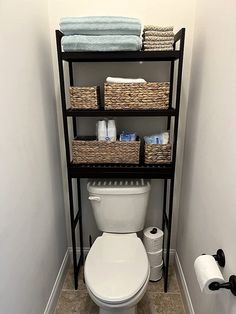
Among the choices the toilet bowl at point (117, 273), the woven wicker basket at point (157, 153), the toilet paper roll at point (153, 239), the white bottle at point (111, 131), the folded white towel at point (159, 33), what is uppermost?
the folded white towel at point (159, 33)

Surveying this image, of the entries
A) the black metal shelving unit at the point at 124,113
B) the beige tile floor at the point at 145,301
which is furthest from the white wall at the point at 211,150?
the beige tile floor at the point at 145,301

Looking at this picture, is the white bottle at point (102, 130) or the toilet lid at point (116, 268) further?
the white bottle at point (102, 130)

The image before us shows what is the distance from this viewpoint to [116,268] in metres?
1.38

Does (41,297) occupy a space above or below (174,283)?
above

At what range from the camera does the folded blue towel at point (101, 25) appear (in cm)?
118

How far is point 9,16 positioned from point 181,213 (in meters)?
1.57

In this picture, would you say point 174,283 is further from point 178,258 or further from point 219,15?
point 219,15

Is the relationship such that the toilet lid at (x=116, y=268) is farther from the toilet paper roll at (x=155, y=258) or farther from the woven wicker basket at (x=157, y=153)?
the woven wicker basket at (x=157, y=153)

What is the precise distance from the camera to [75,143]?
149 centimetres

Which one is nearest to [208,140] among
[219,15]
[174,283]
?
[219,15]

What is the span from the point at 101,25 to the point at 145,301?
5.77 ft

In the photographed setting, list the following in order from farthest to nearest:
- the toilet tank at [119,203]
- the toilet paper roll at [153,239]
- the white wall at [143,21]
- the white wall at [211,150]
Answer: the toilet paper roll at [153,239] → the toilet tank at [119,203] → the white wall at [143,21] → the white wall at [211,150]

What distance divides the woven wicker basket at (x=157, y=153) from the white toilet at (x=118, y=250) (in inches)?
8.9

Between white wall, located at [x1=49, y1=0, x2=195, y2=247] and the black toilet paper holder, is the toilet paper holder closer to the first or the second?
the black toilet paper holder
